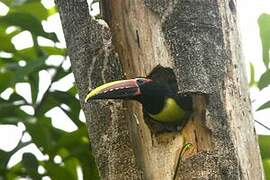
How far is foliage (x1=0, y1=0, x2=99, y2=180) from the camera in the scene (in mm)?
2293

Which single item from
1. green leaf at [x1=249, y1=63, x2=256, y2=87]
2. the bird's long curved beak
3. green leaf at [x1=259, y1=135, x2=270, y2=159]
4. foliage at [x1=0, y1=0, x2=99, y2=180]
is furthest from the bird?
green leaf at [x1=249, y1=63, x2=256, y2=87]

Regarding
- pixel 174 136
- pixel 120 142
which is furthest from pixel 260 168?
pixel 120 142

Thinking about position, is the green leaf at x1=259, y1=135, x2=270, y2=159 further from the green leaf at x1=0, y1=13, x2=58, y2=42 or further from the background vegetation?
the green leaf at x1=0, y1=13, x2=58, y2=42

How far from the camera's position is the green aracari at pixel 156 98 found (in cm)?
169

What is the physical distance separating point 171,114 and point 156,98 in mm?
56

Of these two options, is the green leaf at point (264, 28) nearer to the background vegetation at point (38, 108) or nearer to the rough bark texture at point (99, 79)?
the background vegetation at point (38, 108)

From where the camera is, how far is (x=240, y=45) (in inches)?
69.9

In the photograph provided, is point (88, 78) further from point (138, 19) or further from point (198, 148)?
point (198, 148)

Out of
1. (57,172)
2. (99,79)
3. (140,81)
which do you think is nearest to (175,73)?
(140,81)

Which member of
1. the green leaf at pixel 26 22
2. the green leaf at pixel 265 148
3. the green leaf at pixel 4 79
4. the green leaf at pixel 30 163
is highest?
the green leaf at pixel 26 22

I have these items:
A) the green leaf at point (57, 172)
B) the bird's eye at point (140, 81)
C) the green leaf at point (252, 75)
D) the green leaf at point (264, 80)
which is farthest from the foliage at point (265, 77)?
the green leaf at point (57, 172)

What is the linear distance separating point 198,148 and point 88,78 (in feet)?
1.11

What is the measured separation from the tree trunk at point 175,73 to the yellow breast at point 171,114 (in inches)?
2.1

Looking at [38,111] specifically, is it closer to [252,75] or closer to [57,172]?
[57,172]
